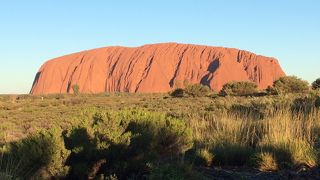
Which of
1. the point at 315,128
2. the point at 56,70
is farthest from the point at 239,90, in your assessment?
the point at 56,70

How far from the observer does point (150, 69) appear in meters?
156

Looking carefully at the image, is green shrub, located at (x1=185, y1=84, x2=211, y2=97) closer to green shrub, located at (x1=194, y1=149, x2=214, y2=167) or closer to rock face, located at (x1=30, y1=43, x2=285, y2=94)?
green shrub, located at (x1=194, y1=149, x2=214, y2=167)

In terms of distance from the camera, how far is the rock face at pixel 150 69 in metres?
152

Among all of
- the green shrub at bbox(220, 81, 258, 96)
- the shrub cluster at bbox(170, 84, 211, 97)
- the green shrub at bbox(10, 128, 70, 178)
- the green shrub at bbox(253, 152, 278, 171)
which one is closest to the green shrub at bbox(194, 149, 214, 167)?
the green shrub at bbox(253, 152, 278, 171)

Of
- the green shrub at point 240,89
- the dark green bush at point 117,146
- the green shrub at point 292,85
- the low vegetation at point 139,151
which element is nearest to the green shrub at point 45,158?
the low vegetation at point 139,151

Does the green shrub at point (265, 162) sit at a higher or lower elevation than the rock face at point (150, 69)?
lower

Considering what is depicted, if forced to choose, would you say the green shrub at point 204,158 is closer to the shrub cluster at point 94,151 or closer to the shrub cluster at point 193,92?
the shrub cluster at point 94,151

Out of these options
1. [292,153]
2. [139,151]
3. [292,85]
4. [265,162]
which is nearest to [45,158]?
[139,151]

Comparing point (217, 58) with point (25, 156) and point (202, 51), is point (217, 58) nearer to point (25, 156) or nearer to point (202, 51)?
point (202, 51)

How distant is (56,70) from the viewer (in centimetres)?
16800

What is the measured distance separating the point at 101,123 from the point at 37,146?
1329mm

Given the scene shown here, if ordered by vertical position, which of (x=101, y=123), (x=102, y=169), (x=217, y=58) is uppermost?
(x=217, y=58)

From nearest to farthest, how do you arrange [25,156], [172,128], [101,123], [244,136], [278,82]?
[25,156]
[101,123]
[172,128]
[244,136]
[278,82]

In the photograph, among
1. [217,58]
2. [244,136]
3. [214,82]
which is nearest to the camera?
[244,136]
